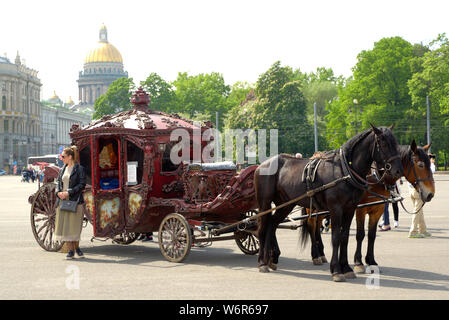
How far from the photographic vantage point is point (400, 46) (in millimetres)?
58500

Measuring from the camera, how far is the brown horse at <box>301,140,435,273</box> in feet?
33.7

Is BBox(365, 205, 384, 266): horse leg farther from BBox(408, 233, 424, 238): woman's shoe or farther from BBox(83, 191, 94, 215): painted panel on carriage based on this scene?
BBox(83, 191, 94, 215): painted panel on carriage

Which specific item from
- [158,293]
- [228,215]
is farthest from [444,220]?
[158,293]

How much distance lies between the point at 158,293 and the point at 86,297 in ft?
2.89

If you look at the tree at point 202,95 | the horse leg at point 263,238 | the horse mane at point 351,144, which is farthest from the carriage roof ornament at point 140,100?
the tree at point 202,95

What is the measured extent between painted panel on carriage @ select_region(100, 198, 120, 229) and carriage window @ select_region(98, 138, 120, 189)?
2.05 feet

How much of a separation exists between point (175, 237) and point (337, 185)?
3.11 metres

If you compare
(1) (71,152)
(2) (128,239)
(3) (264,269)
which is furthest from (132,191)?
(3) (264,269)

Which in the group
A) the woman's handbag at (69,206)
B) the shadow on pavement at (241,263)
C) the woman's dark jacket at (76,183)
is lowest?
the shadow on pavement at (241,263)

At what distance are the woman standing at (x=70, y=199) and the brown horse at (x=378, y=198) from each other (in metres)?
3.92

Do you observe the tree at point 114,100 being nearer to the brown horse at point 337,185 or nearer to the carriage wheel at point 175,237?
the carriage wheel at point 175,237

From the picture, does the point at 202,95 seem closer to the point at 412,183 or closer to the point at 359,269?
the point at 412,183

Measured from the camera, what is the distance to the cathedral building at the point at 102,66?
183 metres

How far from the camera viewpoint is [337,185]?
941 cm
